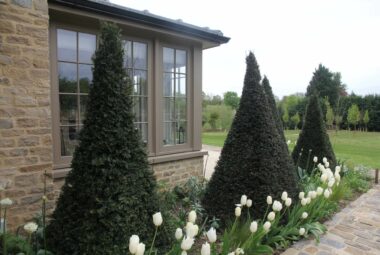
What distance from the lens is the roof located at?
366 centimetres

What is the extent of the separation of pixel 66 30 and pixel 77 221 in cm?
297

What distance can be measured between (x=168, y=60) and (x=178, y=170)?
2182 mm

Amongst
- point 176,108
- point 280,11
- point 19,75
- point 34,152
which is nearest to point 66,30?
point 19,75

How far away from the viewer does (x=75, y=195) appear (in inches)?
87.9

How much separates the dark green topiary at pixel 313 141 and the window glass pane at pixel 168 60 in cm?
327

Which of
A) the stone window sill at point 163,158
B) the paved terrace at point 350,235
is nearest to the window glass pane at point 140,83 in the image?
the stone window sill at point 163,158

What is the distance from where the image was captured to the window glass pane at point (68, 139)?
3929 millimetres

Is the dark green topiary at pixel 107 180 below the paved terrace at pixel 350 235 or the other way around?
the other way around

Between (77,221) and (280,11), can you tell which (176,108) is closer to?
(77,221)

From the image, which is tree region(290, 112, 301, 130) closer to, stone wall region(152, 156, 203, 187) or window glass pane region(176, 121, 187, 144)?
stone wall region(152, 156, 203, 187)

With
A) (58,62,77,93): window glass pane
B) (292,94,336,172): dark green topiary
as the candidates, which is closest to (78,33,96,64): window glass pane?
(58,62,77,93): window glass pane

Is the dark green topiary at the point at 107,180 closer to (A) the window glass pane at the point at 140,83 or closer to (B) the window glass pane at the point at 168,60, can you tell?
(A) the window glass pane at the point at 140,83

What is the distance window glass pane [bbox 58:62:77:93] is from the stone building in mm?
14

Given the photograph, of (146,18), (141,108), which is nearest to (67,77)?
(141,108)
